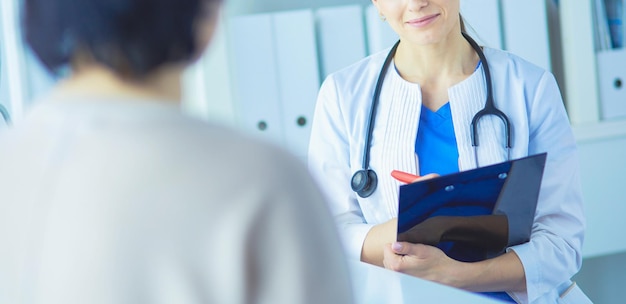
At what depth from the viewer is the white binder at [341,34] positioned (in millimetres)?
2227

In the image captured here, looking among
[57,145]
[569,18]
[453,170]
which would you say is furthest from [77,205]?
[569,18]

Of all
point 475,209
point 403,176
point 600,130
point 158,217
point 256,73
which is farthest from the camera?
point 600,130

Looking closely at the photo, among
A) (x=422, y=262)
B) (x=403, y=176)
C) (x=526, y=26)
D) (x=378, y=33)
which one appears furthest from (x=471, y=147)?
(x=526, y=26)

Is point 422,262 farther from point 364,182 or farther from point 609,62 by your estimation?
point 609,62

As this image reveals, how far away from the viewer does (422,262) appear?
1269mm

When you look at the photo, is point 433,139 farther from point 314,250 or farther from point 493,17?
point 314,250

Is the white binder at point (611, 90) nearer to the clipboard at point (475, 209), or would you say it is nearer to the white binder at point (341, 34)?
the white binder at point (341, 34)

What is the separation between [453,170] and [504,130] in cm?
11

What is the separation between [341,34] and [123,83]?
5.92 feet

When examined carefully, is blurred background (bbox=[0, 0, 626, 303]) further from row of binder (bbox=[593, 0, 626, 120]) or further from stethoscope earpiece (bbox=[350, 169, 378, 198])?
stethoscope earpiece (bbox=[350, 169, 378, 198])

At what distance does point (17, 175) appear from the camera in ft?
1.46

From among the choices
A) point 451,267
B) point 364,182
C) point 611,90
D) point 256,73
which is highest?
point 256,73

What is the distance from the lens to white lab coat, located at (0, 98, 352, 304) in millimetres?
420

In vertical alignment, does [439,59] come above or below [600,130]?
above
